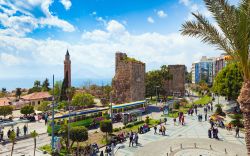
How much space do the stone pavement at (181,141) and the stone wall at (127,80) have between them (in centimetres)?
2356

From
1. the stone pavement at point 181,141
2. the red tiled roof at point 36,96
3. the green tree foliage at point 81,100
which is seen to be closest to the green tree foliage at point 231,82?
the stone pavement at point 181,141

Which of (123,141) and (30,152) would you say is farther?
(123,141)

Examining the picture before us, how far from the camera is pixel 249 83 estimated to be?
38.3 feet

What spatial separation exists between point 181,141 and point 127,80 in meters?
32.2

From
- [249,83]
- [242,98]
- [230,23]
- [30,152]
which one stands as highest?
[230,23]

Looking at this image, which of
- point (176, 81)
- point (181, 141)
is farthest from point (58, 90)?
point (181, 141)

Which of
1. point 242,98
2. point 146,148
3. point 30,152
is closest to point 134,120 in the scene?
point 146,148

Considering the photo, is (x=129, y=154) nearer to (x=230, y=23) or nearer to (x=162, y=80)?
(x=230, y=23)

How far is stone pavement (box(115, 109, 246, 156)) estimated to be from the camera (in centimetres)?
2489

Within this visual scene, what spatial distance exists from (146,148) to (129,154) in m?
2.72

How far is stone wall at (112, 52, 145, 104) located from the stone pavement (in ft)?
77.3

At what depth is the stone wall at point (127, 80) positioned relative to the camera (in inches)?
2309

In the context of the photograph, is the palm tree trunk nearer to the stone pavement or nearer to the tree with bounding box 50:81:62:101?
the stone pavement

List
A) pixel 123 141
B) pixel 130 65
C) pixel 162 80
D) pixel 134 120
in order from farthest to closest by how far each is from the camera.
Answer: pixel 162 80 → pixel 130 65 → pixel 134 120 → pixel 123 141
